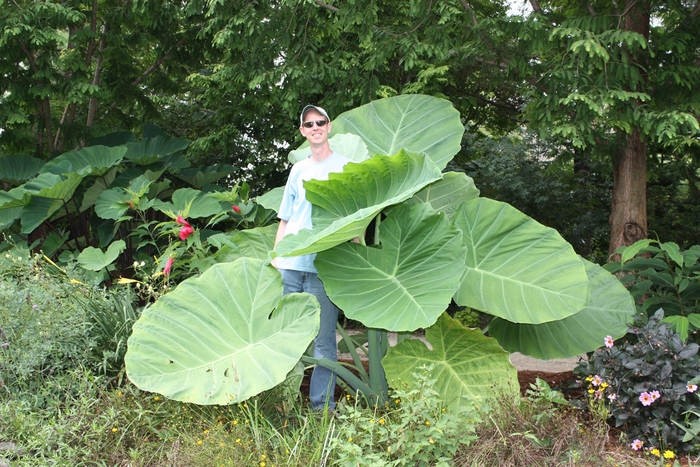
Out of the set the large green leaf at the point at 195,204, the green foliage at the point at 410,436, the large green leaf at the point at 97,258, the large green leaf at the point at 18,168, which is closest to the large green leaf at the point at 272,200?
the large green leaf at the point at 195,204

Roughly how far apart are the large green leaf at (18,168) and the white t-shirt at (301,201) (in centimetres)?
391

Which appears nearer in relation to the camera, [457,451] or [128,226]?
[457,451]

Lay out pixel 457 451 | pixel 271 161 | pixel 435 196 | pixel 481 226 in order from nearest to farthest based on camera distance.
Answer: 1. pixel 457 451
2. pixel 481 226
3. pixel 435 196
4. pixel 271 161

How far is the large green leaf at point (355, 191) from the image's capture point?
8.44 ft

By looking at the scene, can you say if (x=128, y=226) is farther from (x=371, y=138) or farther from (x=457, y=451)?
(x=457, y=451)

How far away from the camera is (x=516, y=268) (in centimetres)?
303

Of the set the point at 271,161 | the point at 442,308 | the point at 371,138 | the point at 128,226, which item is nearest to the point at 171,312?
the point at 442,308

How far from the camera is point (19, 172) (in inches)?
235

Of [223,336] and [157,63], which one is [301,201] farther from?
[157,63]

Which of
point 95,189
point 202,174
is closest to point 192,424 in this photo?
point 95,189

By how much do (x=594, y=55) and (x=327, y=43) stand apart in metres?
3.55

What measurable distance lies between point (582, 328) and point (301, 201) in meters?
1.52

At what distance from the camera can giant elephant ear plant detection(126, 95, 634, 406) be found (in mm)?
2660

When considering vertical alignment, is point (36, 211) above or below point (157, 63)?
below
